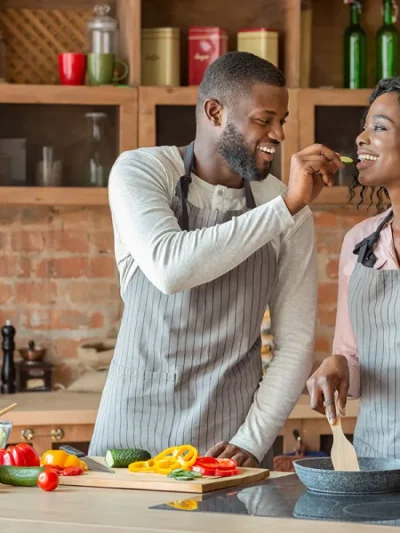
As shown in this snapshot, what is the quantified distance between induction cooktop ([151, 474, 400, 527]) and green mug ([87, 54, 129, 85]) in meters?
2.27

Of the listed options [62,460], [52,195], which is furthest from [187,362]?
[52,195]

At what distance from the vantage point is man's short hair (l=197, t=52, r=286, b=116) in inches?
88.1

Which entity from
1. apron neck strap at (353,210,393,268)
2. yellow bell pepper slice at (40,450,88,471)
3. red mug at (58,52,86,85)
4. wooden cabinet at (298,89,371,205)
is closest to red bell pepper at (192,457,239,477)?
yellow bell pepper slice at (40,450,88,471)

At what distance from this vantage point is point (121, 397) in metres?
2.21

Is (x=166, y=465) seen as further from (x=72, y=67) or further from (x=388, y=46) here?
(x=388, y=46)

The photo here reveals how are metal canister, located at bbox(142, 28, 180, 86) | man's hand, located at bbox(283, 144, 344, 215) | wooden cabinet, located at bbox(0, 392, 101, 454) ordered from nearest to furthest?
1. man's hand, located at bbox(283, 144, 344, 215)
2. wooden cabinet, located at bbox(0, 392, 101, 454)
3. metal canister, located at bbox(142, 28, 180, 86)

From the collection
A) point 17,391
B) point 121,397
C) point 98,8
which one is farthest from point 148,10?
point 121,397

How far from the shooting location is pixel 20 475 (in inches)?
71.8

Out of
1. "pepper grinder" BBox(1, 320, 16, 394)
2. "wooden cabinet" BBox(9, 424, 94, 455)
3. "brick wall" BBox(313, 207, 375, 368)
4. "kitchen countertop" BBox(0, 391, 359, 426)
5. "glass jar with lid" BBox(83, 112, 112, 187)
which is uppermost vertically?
"glass jar with lid" BBox(83, 112, 112, 187)

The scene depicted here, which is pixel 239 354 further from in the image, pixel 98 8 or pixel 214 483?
pixel 98 8

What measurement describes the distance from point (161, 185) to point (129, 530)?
36.8 inches

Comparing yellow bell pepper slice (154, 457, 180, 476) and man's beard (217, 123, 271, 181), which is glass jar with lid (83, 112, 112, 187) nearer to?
man's beard (217, 123, 271, 181)

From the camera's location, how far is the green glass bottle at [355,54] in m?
3.94

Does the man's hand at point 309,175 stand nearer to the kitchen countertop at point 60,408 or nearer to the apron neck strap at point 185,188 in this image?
the apron neck strap at point 185,188
